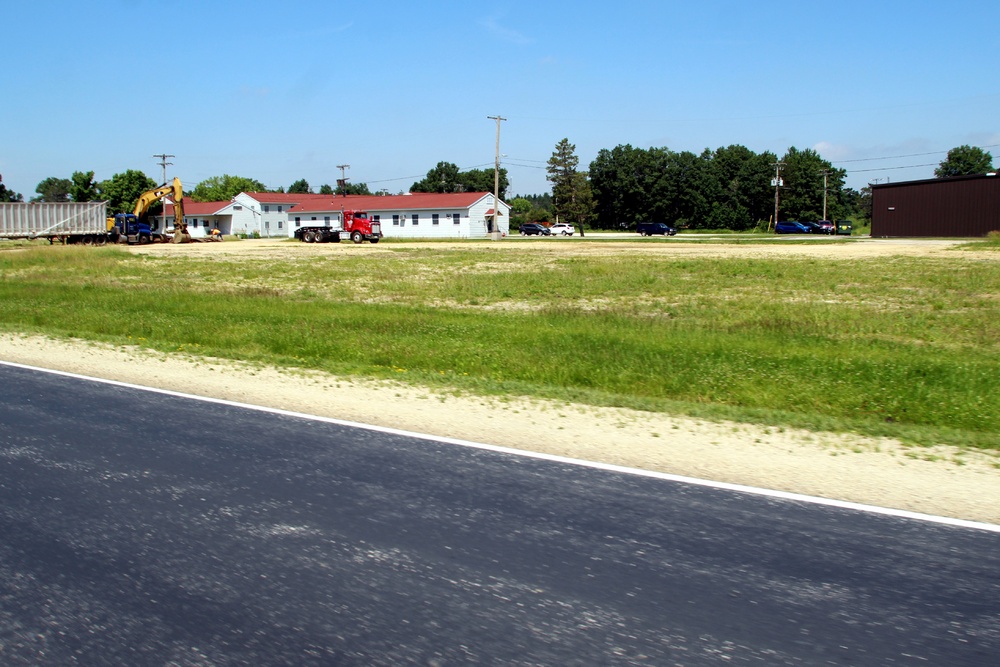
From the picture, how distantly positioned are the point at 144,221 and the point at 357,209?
30.1 meters

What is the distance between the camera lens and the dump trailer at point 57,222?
5950 cm

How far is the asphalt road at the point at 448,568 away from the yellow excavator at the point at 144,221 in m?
63.8

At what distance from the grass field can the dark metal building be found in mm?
43227

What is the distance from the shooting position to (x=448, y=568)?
509 cm

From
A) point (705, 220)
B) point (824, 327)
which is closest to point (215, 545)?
point (824, 327)

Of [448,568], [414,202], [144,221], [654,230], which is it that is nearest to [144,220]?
[144,221]

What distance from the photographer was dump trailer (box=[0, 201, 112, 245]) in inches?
2343

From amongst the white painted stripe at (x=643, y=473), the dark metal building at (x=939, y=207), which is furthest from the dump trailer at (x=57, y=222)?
the dark metal building at (x=939, y=207)

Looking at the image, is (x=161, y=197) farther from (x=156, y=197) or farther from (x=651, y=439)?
(x=651, y=439)

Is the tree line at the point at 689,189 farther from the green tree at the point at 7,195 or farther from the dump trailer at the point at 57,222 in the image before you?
the dump trailer at the point at 57,222

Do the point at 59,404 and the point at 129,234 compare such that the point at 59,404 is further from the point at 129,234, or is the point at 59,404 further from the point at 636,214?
the point at 636,214

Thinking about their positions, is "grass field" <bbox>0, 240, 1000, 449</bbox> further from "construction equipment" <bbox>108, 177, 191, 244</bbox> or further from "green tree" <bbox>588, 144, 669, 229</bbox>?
"green tree" <bbox>588, 144, 669, 229</bbox>

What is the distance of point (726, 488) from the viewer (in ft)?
22.5

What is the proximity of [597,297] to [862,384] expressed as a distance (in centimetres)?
1324
